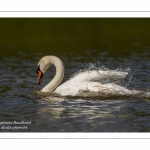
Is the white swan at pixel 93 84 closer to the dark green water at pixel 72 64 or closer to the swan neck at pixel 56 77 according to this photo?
the dark green water at pixel 72 64

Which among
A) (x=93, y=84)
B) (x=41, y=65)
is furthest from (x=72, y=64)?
(x=93, y=84)

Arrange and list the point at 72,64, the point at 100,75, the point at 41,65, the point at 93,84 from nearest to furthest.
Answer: the point at 100,75 < the point at 93,84 < the point at 41,65 < the point at 72,64

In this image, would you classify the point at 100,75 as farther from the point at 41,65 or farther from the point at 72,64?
the point at 72,64

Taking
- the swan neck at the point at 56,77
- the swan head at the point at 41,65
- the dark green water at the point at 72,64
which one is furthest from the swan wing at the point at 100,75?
the swan head at the point at 41,65

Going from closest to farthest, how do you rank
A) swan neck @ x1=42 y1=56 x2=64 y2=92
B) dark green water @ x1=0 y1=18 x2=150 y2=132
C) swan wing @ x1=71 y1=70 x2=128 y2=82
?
dark green water @ x1=0 y1=18 x2=150 y2=132
swan wing @ x1=71 y1=70 x2=128 y2=82
swan neck @ x1=42 y1=56 x2=64 y2=92

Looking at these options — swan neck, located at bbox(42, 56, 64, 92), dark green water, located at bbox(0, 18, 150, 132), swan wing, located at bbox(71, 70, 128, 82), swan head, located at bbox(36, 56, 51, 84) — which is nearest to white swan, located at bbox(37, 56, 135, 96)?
swan wing, located at bbox(71, 70, 128, 82)

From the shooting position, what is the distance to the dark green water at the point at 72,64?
35.2ft

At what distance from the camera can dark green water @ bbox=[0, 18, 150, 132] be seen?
35.2ft

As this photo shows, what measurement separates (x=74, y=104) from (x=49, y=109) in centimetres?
70

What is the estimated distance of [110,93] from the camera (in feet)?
42.3

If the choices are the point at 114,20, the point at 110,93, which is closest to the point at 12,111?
the point at 110,93

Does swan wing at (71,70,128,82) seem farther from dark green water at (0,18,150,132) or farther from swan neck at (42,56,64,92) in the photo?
swan neck at (42,56,64,92)

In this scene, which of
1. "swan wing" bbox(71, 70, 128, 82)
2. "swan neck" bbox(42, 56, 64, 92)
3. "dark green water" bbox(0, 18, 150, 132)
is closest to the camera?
"dark green water" bbox(0, 18, 150, 132)

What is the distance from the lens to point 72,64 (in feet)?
62.0
